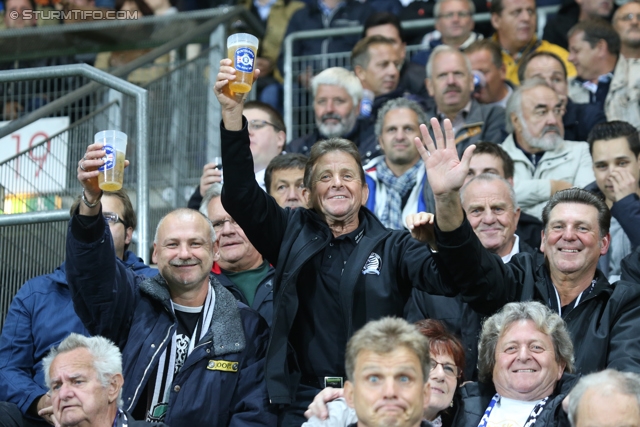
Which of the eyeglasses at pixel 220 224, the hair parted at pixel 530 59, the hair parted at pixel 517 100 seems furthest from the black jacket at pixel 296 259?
the hair parted at pixel 530 59

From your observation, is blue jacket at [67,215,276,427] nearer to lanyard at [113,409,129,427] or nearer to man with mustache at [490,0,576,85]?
lanyard at [113,409,129,427]

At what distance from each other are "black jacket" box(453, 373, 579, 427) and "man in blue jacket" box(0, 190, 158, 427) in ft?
6.31

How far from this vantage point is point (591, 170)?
7.81 metres

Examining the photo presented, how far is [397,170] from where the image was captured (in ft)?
25.5

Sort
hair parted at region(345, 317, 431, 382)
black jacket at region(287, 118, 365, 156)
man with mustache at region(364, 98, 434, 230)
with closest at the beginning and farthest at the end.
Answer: hair parted at region(345, 317, 431, 382)
man with mustache at region(364, 98, 434, 230)
black jacket at region(287, 118, 365, 156)

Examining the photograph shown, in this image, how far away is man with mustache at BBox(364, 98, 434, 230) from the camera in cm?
752

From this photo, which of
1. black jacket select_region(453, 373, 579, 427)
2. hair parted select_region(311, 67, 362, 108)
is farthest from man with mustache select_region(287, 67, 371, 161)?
black jacket select_region(453, 373, 579, 427)

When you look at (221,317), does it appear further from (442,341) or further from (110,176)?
(442,341)

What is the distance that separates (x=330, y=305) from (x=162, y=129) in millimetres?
3238

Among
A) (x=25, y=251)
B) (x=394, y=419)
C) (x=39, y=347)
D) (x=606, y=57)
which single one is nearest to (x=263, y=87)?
(x=606, y=57)

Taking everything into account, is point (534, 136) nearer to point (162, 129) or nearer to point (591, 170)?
point (591, 170)

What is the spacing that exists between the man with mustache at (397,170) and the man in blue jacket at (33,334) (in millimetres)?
1913

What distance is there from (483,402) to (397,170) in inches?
108

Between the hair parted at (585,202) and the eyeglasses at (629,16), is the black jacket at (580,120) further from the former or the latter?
the hair parted at (585,202)
